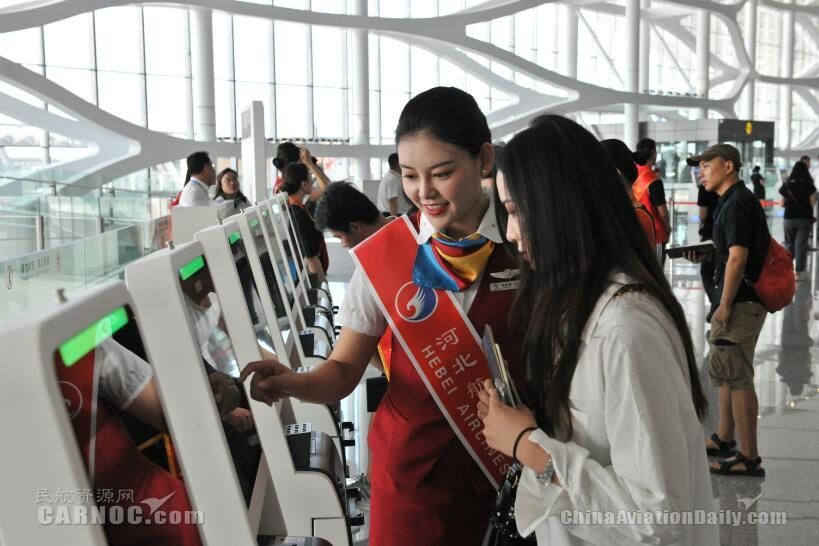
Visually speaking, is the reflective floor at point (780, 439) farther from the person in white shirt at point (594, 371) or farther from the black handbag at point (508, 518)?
the person in white shirt at point (594, 371)

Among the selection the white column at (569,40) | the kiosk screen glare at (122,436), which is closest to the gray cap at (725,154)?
the kiosk screen glare at (122,436)

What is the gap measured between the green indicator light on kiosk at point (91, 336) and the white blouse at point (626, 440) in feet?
2.31

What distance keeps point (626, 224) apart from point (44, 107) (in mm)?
21413

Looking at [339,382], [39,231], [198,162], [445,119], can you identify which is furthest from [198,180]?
[445,119]

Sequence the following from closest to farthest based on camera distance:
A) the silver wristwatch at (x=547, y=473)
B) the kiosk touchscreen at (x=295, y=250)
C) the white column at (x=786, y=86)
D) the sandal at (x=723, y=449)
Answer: the silver wristwatch at (x=547, y=473) < the sandal at (x=723, y=449) < the kiosk touchscreen at (x=295, y=250) < the white column at (x=786, y=86)

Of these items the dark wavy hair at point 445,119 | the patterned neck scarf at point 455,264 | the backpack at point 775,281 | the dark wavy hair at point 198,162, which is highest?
the dark wavy hair at point 198,162

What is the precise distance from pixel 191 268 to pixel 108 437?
0.40 meters

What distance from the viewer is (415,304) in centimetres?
178

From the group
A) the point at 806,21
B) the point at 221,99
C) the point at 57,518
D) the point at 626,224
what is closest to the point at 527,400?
the point at 626,224

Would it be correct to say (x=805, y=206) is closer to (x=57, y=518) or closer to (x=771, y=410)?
(x=771, y=410)

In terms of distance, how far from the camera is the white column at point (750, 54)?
3528 centimetres

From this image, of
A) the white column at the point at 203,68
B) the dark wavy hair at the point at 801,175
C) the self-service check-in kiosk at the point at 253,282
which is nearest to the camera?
the self-service check-in kiosk at the point at 253,282

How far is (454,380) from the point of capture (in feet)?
5.82

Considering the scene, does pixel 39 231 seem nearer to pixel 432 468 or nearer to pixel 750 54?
pixel 432 468
